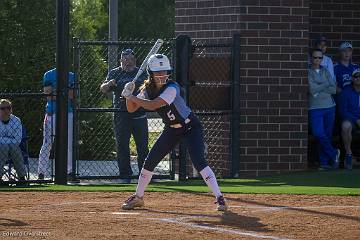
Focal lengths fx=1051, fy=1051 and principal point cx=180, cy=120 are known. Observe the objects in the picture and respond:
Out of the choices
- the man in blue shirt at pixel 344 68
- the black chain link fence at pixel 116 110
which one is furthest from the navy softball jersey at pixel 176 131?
the man in blue shirt at pixel 344 68

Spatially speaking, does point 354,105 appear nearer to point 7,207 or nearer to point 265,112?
point 265,112

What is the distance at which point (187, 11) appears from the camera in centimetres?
1725

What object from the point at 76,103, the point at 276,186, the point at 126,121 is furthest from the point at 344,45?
the point at 76,103

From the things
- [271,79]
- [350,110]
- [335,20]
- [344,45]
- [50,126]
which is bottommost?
[50,126]

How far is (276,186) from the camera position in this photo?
14867 mm

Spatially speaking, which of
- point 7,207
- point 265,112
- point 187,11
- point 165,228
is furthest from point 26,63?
point 165,228

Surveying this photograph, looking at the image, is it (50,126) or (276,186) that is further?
(50,126)

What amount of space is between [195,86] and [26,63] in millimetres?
5338

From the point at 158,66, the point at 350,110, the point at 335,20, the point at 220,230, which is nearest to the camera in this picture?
the point at 220,230

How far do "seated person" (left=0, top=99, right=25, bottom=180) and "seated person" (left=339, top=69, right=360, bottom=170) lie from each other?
5.15 metres

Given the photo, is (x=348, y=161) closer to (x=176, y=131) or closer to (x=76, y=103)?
(x=76, y=103)

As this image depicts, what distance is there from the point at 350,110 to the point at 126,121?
149 inches

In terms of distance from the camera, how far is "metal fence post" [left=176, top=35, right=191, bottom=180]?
15.7 metres

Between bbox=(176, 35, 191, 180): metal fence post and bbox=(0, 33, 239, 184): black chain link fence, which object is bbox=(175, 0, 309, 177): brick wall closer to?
→ bbox=(0, 33, 239, 184): black chain link fence
